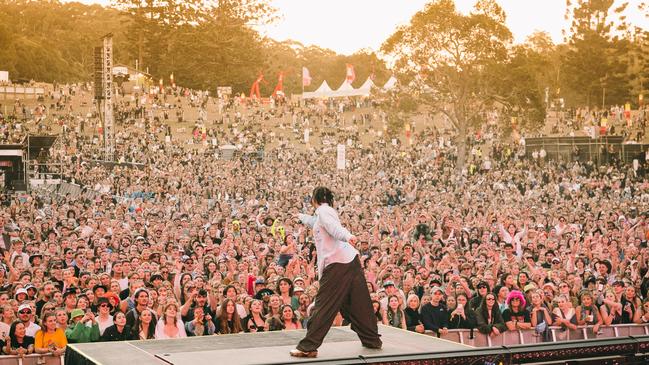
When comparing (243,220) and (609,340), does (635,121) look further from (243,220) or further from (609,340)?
(609,340)

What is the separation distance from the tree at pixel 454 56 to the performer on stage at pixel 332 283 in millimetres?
32464

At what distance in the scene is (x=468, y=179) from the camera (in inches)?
1446

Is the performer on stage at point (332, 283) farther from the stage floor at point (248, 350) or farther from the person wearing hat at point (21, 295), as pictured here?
the person wearing hat at point (21, 295)

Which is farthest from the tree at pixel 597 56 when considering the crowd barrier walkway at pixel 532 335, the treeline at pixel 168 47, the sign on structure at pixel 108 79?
the crowd barrier walkway at pixel 532 335

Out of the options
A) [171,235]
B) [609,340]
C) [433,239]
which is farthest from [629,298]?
[171,235]

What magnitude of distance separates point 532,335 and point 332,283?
12.2 ft

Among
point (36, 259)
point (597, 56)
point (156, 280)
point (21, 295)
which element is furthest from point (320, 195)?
point (597, 56)

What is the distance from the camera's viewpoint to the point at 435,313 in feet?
31.3

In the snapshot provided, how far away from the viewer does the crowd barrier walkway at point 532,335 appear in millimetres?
9188

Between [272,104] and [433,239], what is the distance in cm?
4375

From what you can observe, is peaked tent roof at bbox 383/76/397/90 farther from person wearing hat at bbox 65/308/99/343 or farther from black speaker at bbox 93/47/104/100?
person wearing hat at bbox 65/308/99/343

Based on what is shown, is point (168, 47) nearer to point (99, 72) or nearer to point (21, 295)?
point (99, 72)

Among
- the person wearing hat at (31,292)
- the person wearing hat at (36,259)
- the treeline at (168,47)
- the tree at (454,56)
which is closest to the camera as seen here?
the person wearing hat at (31,292)

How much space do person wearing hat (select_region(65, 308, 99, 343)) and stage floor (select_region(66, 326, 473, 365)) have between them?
4.42ft
